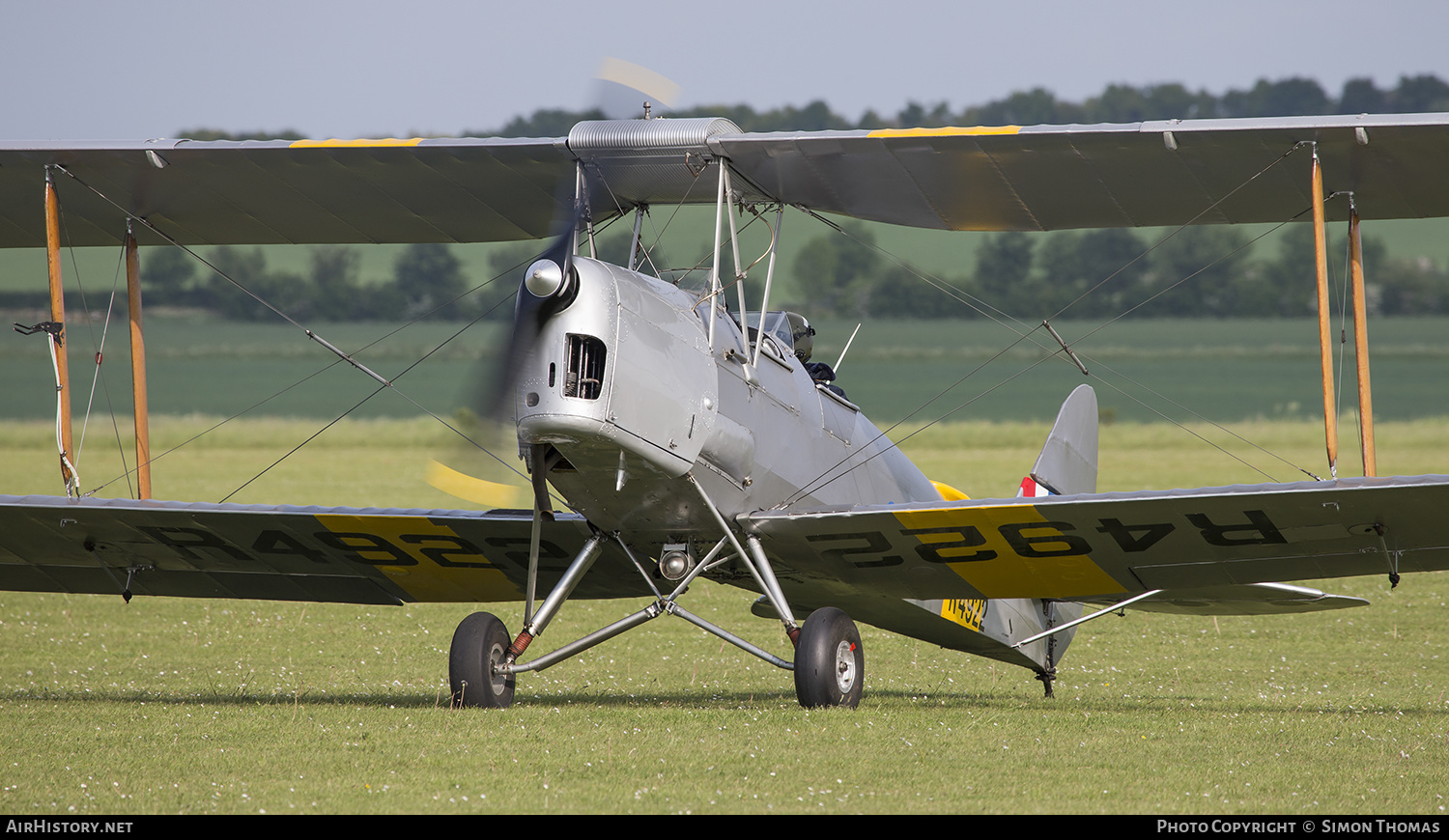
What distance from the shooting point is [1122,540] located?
27.1 ft

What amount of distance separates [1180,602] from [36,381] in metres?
67.2

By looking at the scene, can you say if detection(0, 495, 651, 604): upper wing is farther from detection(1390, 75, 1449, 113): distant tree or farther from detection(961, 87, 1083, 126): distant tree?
detection(1390, 75, 1449, 113): distant tree

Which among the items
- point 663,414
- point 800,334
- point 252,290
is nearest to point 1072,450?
point 800,334

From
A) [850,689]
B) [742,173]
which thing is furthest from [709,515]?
[742,173]

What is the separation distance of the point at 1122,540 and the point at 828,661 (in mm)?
1789

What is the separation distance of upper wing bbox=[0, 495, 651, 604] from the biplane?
28mm

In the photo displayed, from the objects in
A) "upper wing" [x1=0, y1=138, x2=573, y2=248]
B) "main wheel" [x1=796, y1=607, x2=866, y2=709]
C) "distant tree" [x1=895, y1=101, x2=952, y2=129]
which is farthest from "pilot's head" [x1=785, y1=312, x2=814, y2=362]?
"distant tree" [x1=895, y1=101, x2=952, y2=129]

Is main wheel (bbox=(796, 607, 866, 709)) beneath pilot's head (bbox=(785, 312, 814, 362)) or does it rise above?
beneath

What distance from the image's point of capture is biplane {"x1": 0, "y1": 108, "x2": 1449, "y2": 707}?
7.57 metres

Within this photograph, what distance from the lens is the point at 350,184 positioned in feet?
31.9

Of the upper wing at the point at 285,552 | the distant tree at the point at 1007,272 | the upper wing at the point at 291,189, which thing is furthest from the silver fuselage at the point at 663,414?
the distant tree at the point at 1007,272

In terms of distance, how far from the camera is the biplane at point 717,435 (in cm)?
757

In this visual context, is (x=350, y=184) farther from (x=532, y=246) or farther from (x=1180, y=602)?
(x=532, y=246)

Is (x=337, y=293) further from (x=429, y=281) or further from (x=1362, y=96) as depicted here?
(x=1362, y=96)
